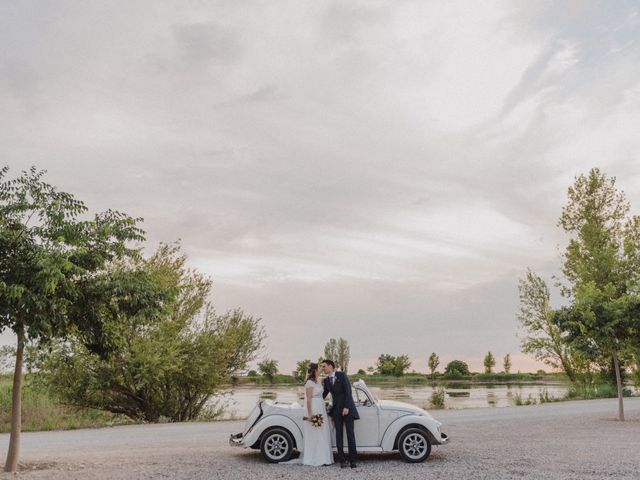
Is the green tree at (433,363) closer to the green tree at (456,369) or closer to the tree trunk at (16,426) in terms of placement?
the green tree at (456,369)

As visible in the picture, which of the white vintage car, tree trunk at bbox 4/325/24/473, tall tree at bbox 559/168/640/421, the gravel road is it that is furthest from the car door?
tall tree at bbox 559/168/640/421

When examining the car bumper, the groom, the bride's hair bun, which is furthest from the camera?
the car bumper

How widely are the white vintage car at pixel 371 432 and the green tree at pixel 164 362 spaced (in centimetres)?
1043

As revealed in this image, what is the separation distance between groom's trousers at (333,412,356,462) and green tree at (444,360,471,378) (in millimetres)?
70141

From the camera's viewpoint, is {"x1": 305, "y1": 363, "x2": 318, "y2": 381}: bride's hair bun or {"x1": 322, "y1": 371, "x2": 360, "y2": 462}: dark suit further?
{"x1": 305, "y1": 363, "x2": 318, "y2": 381}: bride's hair bun

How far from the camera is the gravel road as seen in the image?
10.8m

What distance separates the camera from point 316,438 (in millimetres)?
11719

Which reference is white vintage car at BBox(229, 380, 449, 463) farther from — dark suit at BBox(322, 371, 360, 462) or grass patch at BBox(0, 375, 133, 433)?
grass patch at BBox(0, 375, 133, 433)

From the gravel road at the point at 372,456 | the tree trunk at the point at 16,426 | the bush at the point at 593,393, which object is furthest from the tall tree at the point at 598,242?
the tree trunk at the point at 16,426

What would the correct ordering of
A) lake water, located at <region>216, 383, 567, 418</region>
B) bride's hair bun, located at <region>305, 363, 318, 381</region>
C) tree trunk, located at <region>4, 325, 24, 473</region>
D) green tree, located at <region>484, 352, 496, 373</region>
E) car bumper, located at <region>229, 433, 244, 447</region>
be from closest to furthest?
tree trunk, located at <region>4, 325, 24, 473</region>, bride's hair bun, located at <region>305, 363, 318, 381</region>, car bumper, located at <region>229, 433, 244, 447</region>, lake water, located at <region>216, 383, 567, 418</region>, green tree, located at <region>484, 352, 496, 373</region>

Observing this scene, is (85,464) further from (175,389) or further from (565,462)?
(175,389)

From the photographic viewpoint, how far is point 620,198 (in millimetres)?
41625

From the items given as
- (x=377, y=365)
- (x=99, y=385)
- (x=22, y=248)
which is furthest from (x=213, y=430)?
(x=377, y=365)

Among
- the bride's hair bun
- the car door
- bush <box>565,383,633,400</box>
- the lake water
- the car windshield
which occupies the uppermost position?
the bride's hair bun
